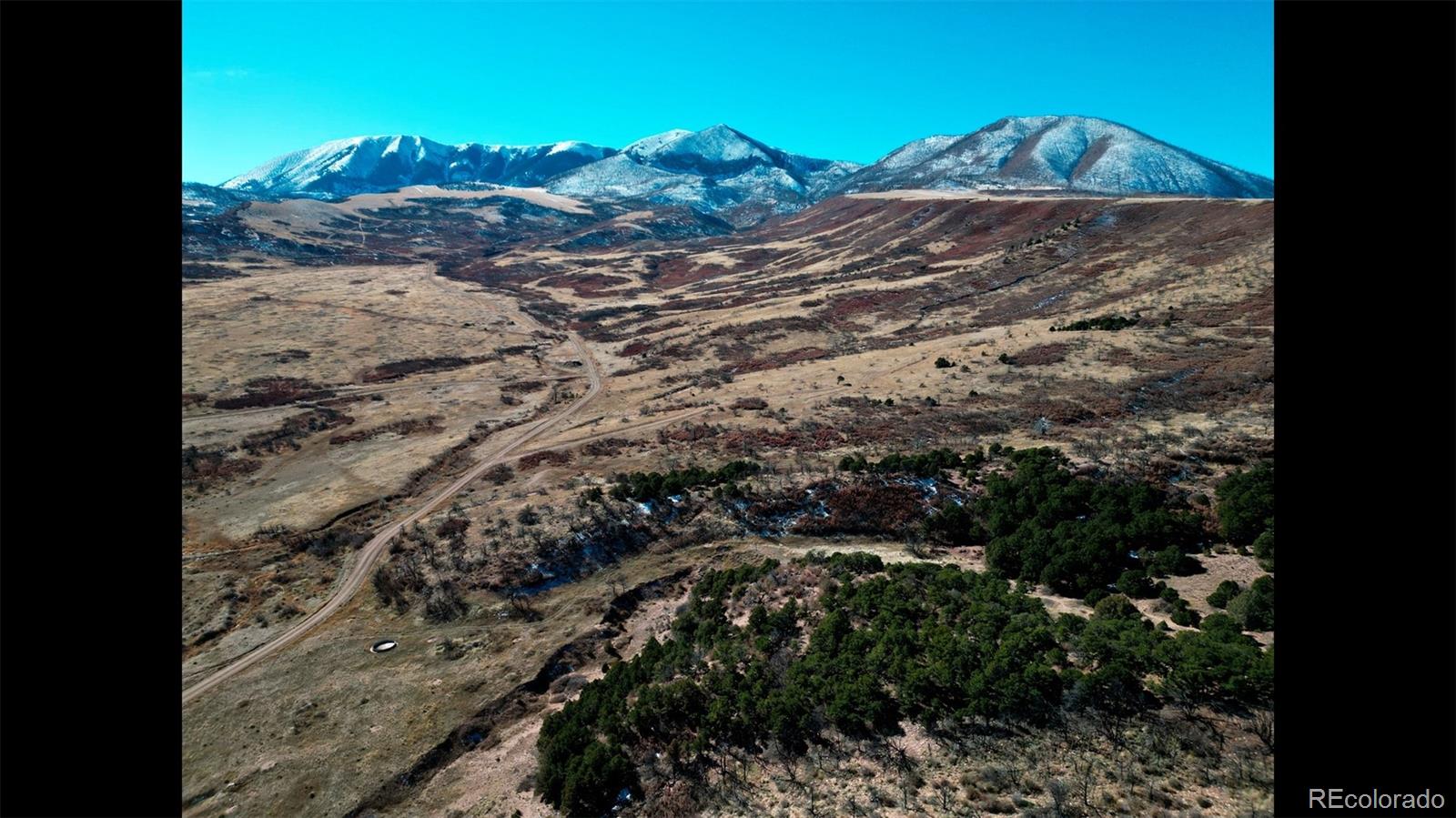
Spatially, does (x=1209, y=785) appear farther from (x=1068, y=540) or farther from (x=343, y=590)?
(x=343, y=590)

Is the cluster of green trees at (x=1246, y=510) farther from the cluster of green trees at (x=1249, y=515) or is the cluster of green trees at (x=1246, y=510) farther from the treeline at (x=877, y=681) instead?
the treeline at (x=877, y=681)

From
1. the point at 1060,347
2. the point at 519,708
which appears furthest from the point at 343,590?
the point at 1060,347
